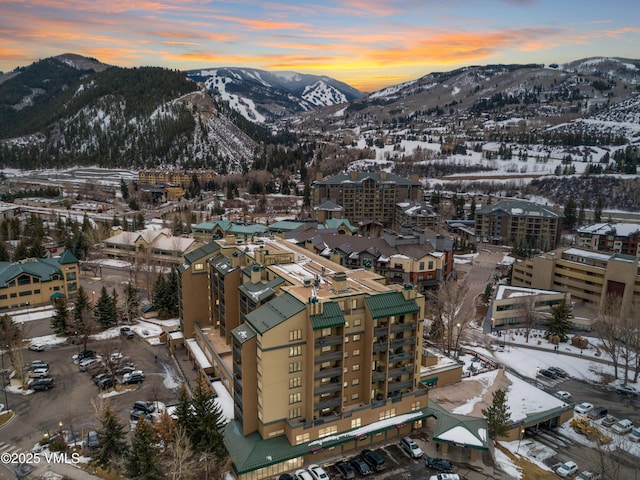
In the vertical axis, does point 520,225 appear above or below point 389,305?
below

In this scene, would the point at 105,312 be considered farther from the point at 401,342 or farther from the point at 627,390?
the point at 627,390

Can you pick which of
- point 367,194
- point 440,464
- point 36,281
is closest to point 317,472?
point 440,464

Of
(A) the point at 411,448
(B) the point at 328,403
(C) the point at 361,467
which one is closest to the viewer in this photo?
(C) the point at 361,467

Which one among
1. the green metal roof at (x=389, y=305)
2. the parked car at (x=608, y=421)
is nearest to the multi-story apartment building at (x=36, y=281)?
the green metal roof at (x=389, y=305)

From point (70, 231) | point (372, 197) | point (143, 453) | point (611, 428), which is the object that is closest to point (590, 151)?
point (372, 197)

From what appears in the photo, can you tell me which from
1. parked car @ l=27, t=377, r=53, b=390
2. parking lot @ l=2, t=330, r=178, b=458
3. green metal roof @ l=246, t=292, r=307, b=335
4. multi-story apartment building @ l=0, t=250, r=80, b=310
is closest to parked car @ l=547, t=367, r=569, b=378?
green metal roof @ l=246, t=292, r=307, b=335

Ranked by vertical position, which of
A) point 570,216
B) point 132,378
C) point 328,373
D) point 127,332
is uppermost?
point 570,216
